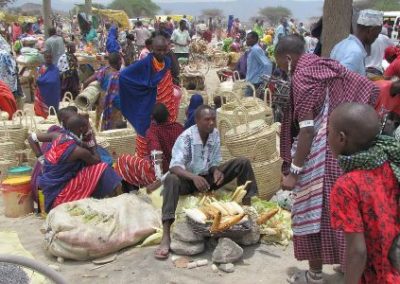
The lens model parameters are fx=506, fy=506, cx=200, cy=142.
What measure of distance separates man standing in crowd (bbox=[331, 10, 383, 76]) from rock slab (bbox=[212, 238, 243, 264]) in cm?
153

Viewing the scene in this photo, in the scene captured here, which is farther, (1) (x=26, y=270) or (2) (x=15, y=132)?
(2) (x=15, y=132)

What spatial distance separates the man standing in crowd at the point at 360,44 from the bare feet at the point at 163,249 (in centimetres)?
186

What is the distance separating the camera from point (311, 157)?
2.98m

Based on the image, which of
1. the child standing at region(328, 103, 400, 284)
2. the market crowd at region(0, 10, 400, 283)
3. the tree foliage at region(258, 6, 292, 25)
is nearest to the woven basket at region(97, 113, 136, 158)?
the market crowd at region(0, 10, 400, 283)

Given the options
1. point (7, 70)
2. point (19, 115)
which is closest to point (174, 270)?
point (19, 115)

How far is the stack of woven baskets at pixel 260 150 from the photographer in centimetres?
480

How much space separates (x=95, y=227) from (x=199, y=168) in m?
0.99

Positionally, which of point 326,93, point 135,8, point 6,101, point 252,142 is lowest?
point 135,8

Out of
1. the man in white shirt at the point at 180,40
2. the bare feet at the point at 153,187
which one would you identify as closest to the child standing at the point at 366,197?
the bare feet at the point at 153,187

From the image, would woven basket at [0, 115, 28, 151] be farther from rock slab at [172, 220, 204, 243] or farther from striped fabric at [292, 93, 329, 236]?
striped fabric at [292, 93, 329, 236]

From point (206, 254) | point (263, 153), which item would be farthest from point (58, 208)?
point (263, 153)

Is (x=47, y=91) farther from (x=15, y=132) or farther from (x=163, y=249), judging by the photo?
(x=163, y=249)

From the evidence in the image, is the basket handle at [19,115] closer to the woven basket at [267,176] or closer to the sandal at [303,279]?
the woven basket at [267,176]

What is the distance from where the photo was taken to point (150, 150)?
4.82 meters
